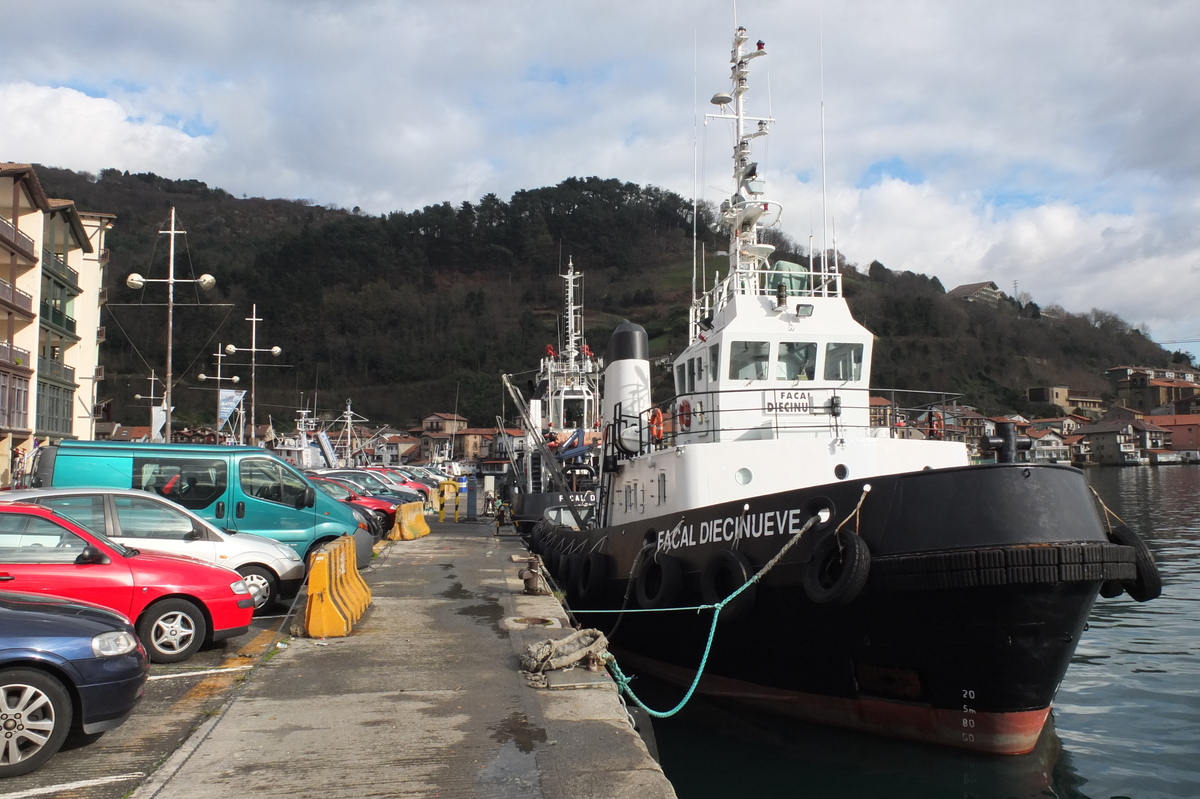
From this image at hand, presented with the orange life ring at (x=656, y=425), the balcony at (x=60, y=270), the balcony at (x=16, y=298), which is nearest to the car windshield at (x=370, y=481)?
the orange life ring at (x=656, y=425)

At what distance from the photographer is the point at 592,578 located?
11266mm

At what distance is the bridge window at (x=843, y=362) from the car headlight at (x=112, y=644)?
855 centimetres

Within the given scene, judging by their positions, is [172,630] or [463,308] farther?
[463,308]

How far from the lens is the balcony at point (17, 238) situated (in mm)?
32225

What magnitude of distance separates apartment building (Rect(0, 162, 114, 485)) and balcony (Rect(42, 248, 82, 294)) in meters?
0.04

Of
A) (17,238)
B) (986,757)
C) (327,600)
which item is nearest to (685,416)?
(327,600)

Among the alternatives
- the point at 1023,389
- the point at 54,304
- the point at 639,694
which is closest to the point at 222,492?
the point at 639,694

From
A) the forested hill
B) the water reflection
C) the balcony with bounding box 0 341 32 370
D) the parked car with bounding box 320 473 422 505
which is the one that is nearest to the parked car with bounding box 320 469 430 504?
the parked car with bounding box 320 473 422 505

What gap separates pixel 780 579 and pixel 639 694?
11.4ft

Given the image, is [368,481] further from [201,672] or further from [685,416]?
[201,672]

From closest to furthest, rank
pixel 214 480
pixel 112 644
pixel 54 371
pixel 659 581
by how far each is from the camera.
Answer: pixel 112 644, pixel 659 581, pixel 214 480, pixel 54 371

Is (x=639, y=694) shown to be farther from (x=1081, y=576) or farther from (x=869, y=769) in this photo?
(x=1081, y=576)

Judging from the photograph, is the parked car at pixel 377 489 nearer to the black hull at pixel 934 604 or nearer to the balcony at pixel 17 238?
the black hull at pixel 934 604

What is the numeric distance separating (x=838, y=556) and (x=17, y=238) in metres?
36.2
